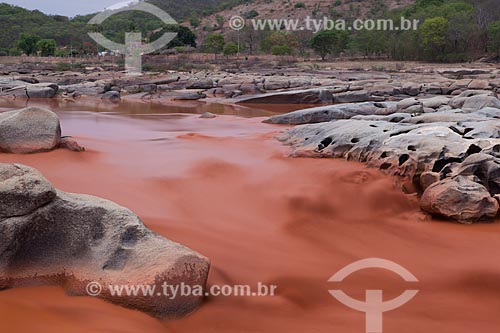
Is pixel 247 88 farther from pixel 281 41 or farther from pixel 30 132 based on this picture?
pixel 281 41

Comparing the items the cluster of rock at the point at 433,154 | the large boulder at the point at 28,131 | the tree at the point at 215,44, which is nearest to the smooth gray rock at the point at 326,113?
the cluster of rock at the point at 433,154

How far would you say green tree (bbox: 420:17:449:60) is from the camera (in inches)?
1572

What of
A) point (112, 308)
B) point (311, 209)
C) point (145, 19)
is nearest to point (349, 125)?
point (311, 209)

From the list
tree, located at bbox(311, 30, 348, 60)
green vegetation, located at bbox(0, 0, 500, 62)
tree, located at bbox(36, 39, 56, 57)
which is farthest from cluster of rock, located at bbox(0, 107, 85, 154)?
tree, located at bbox(36, 39, 56, 57)

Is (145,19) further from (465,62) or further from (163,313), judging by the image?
(163,313)

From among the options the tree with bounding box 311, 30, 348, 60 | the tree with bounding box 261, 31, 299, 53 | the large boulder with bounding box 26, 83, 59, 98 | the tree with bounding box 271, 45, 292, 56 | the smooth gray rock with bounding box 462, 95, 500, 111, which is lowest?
the smooth gray rock with bounding box 462, 95, 500, 111

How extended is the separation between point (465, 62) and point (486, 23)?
28.6 feet

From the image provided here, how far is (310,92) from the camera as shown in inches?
762

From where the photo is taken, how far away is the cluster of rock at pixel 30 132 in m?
5.81

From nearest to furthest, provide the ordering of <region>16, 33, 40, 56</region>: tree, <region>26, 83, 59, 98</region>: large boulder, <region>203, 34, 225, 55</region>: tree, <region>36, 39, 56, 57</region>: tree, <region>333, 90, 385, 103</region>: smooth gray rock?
1. <region>333, 90, 385, 103</region>: smooth gray rock
2. <region>26, 83, 59, 98</region>: large boulder
3. <region>36, 39, 56, 57</region>: tree
4. <region>203, 34, 225, 55</region>: tree
5. <region>16, 33, 40, 56</region>: tree

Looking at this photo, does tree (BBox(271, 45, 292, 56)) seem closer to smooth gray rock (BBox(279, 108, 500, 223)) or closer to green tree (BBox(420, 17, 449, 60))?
green tree (BBox(420, 17, 449, 60))

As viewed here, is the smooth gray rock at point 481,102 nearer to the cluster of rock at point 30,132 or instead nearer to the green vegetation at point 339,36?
the cluster of rock at point 30,132

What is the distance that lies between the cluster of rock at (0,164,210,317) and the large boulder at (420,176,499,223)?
2709 mm

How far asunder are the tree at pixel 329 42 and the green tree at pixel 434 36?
330 inches
